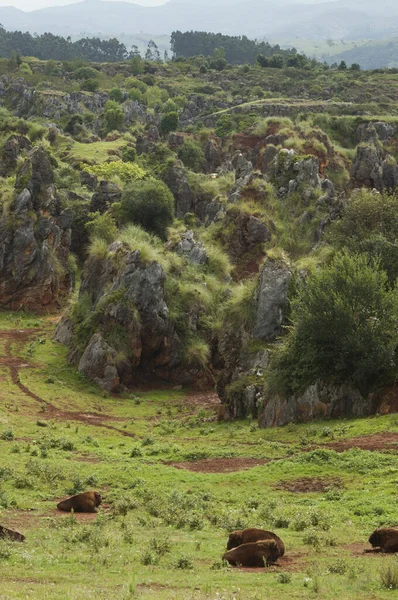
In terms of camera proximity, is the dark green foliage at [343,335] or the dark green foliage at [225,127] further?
the dark green foliage at [225,127]

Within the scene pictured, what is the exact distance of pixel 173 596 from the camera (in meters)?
11.5

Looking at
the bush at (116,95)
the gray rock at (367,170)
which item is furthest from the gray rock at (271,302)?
the bush at (116,95)

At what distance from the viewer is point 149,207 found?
60.2 meters

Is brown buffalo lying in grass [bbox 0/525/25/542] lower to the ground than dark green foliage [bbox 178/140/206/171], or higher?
lower

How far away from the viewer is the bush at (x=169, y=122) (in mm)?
115875

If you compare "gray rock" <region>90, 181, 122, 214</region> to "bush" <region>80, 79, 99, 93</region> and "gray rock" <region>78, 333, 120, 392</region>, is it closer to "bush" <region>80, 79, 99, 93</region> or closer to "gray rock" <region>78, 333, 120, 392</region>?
"gray rock" <region>78, 333, 120, 392</region>

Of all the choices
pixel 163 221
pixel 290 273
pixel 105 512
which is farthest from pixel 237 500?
pixel 163 221

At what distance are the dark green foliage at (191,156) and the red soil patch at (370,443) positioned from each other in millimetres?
77097

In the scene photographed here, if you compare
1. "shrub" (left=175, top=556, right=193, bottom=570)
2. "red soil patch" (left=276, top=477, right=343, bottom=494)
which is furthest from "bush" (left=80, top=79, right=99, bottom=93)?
"shrub" (left=175, top=556, right=193, bottom=570)

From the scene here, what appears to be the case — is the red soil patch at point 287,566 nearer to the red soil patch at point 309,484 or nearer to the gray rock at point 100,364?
the red soil patch at point 309,484

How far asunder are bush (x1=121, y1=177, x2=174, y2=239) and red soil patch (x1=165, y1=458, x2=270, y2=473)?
3621cm

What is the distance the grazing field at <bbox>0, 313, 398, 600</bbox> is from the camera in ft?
41.0

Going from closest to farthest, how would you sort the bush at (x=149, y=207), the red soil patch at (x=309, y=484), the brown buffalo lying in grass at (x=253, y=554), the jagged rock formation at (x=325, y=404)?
1. the brown buffalo lying in grass at (x=253, y=554)
2. the red soil patch at (x=309, y=484)
3. the jagged rock formation at (x=325, y=404)
4. the bush at (x=149, y=207)

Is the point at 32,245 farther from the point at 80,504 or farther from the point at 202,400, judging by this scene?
the point at 80,504
